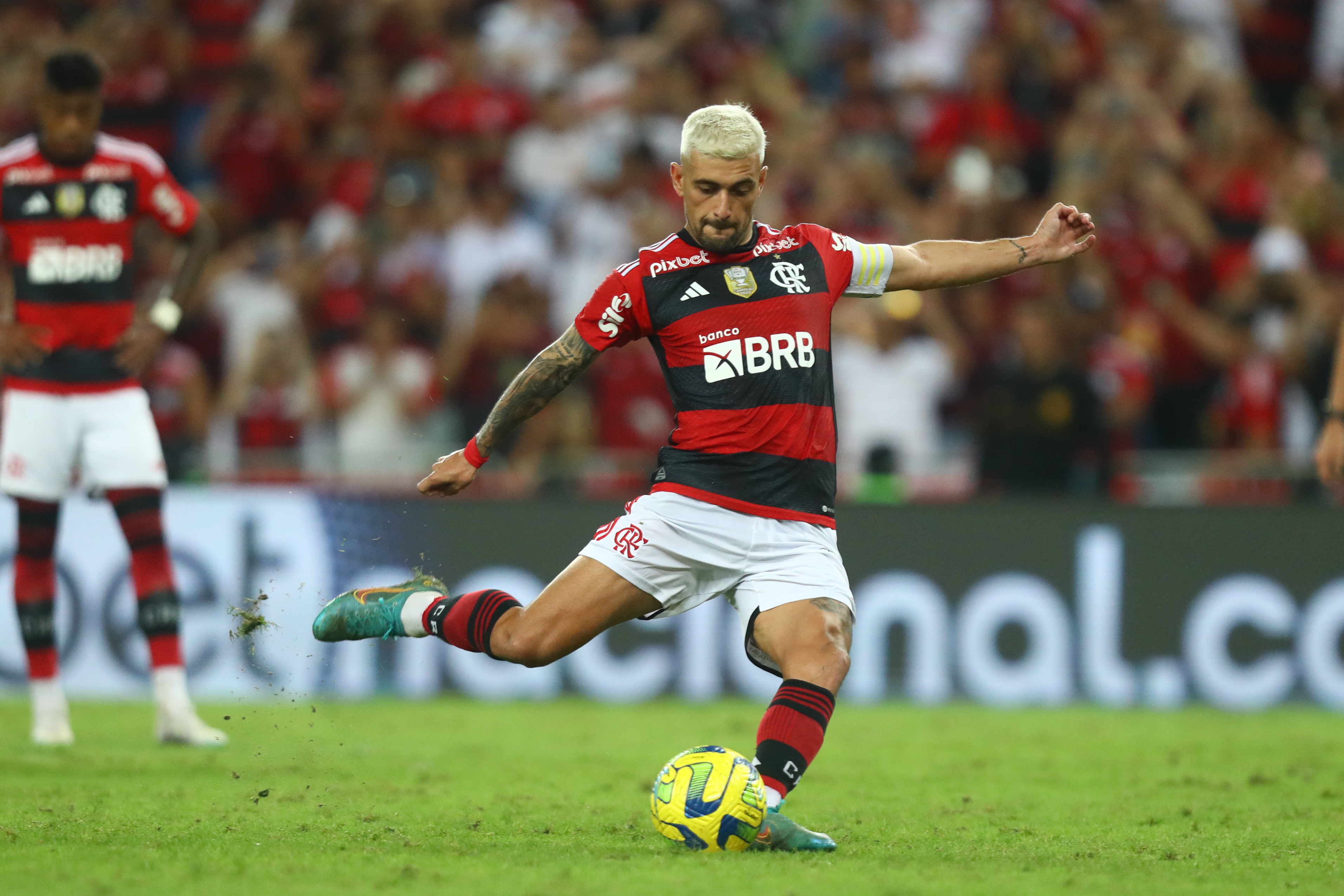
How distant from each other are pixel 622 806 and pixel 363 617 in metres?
1.44

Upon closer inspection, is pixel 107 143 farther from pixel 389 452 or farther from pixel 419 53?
pixel 419 53

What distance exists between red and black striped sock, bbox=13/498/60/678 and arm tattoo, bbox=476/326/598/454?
3719 millimetres

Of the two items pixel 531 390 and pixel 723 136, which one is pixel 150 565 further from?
pixel 723 136

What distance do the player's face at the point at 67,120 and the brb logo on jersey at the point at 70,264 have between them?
1.60ft

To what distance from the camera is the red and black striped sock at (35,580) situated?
30.1 feet

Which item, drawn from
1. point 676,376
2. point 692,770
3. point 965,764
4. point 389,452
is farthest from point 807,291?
point 389,452

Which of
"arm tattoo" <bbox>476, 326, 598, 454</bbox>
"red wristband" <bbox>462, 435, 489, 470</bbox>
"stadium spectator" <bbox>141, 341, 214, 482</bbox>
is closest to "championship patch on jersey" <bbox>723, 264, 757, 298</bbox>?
"arm tattoo" <bbox>476, 326, 598, 454</bbox>

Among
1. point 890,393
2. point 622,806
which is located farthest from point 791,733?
point 890,393

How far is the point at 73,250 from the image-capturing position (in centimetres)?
908

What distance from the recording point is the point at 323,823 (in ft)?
22.1

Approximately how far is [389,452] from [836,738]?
511 centimetres

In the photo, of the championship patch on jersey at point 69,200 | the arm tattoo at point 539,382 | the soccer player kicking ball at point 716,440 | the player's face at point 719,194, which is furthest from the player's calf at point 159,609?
the player's face at point 719,194

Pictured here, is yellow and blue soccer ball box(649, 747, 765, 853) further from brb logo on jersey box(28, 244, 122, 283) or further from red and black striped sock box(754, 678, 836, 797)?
brb logo on jersey box(28, 244, 122, 283)

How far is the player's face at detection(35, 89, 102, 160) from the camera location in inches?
347
